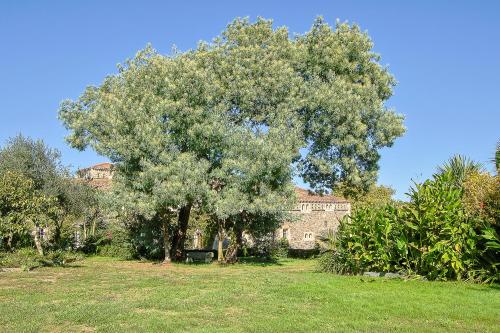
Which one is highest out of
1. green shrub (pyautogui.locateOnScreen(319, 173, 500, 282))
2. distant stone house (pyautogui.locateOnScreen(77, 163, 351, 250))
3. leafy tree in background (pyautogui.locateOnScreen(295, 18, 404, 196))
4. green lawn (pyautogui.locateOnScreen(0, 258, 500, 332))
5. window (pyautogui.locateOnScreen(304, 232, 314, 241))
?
leafy tree in background (pyautogui.locateOnScreen(295, 18, 404, 196))

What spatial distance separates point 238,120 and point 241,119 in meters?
0.17

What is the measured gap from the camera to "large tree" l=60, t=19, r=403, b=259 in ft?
77.2

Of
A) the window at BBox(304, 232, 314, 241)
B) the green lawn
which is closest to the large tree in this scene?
the green lawn

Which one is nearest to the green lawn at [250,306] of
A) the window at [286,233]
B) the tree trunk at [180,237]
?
the tree trunk at [180,237]

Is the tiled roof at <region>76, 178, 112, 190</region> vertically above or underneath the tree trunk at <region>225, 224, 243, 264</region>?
above

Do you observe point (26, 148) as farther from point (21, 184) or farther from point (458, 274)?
point (458, 274)

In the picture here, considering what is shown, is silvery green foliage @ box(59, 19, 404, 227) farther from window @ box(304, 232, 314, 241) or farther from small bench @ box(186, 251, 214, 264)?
window @ box(304, 232, 314, 241)

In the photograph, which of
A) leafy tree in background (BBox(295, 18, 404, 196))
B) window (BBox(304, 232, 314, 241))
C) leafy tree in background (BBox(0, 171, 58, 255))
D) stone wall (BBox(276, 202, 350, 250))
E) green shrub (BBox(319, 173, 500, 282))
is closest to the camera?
green shrub (BBox(319, 173, 500, 282))

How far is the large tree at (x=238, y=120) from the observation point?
23516 mm

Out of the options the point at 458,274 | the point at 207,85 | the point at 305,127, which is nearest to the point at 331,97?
the point at 305,127

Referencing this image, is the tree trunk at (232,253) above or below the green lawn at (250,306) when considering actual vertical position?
above

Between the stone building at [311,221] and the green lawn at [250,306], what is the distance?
104 ft

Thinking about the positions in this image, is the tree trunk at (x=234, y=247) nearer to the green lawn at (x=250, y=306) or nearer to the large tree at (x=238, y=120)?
the large tree at (x=238, y=120)

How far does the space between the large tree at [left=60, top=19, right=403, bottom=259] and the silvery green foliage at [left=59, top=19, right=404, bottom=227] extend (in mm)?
56
